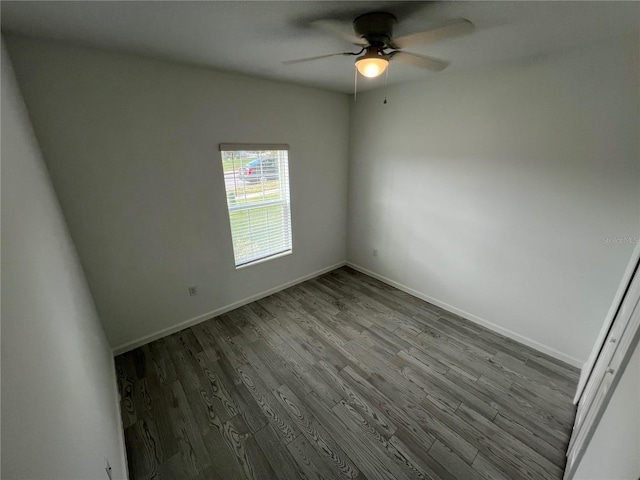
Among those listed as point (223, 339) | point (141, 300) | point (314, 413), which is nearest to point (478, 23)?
point (314, 413)

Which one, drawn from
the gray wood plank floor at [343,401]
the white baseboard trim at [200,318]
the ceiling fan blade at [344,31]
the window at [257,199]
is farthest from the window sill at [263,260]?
the ceiling fan blade at [344,31]

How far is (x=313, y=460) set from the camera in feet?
5.15

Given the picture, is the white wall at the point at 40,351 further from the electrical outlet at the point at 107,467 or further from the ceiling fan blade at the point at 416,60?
the ceiling fan blade at the point at 416,60

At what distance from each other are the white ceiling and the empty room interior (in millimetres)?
18

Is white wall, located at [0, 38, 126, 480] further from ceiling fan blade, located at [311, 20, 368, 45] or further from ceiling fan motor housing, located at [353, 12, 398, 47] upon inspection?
ceiling fan motor housing, located at [353, 12, 398, 47]

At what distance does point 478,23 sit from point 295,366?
106 inches

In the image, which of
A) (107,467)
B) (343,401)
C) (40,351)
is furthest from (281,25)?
(343,401)

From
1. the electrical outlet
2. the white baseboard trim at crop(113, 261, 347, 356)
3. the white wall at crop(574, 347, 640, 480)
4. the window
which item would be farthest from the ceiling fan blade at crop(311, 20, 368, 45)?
the white baseboard trim at crop(113, 261, 347, 356)

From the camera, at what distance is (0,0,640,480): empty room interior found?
1231 millimetres

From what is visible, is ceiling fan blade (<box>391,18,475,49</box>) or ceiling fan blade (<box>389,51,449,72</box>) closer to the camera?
ceiling fan blade (<box>391,18,475,49</box>)

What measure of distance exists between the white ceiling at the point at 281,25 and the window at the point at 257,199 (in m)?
0.88

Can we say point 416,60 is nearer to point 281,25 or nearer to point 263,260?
point 281,25

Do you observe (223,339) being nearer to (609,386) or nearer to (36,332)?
(36,332)

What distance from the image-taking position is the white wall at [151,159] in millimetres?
1800
